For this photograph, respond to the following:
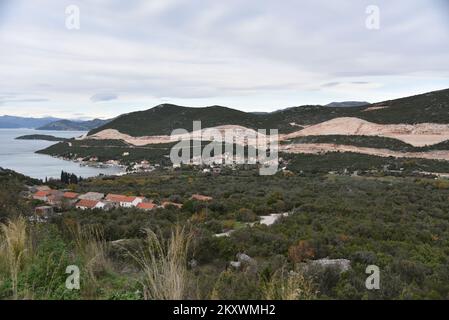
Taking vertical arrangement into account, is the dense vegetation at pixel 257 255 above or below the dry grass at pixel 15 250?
below

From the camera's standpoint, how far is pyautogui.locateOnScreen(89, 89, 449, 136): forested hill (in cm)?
6038

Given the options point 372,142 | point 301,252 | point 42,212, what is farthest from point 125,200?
point 372,142

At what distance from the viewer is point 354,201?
16.3m

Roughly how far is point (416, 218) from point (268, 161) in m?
40.1

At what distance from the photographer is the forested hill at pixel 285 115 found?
2377 inches

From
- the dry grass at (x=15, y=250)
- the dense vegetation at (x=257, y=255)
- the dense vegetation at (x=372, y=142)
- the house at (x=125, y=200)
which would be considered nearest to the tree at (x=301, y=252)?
the dense vegetation at (x=257, y=255)

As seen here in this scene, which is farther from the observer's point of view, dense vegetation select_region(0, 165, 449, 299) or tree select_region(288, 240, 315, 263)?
tree select_region(288, 240, 315, 263)

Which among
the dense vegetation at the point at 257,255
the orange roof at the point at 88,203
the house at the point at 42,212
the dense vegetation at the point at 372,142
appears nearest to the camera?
the dense vegetation at the point at 257,255

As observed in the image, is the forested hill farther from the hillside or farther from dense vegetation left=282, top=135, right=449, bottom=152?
dense vegetation left=282, top=135, right=449, bottom=152

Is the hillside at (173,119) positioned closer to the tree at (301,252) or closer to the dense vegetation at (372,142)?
the dense vegetation at (372,142)

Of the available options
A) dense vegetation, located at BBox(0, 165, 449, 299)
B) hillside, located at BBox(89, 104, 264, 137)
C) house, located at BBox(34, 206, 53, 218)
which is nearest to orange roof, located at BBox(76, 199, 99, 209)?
house, located at BBox(34, 206, 53, 218)
